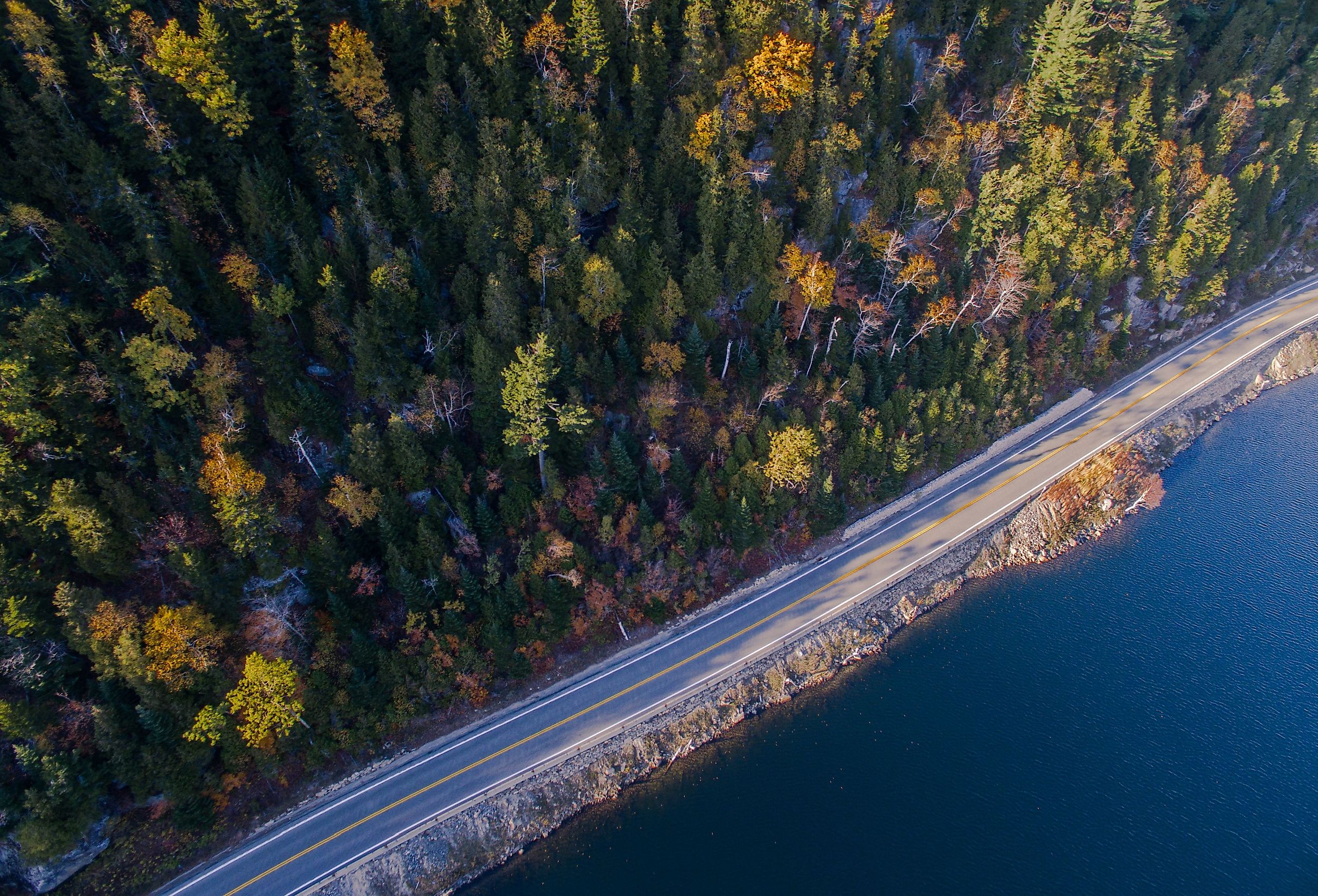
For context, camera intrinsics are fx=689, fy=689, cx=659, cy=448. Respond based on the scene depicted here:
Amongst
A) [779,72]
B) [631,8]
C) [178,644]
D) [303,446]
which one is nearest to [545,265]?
[303,446]

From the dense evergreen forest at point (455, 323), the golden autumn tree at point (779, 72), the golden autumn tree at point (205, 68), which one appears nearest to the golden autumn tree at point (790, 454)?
the dense evergreen forest at point (455, 323)

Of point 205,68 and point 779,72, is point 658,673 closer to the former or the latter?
point 779,72

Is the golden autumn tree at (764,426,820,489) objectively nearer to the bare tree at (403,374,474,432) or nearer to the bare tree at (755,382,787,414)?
the bare tree at (755,382,787,414)

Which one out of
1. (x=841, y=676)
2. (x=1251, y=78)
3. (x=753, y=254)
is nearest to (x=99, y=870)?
(x=841, y=676)

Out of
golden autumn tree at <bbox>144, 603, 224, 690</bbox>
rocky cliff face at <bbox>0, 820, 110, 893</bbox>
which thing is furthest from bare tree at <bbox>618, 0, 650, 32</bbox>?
rocky cliff face at <bbox>0, 820, 110, 893</bbox>

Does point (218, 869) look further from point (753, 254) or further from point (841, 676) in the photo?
point (753, 254)

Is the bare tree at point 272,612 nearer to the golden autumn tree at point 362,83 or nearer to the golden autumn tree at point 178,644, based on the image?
the golden autumn tree at point 178,644
